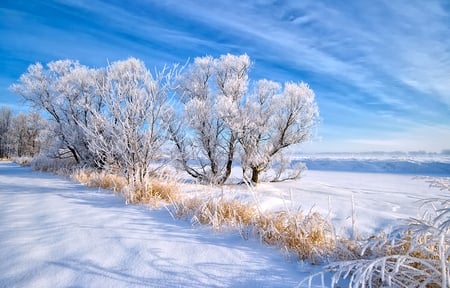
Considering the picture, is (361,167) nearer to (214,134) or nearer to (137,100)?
(214,134)

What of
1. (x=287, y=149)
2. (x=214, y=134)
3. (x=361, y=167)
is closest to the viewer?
(x=214, y=134)

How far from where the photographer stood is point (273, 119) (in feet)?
32.7

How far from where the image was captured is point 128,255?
2299 mm

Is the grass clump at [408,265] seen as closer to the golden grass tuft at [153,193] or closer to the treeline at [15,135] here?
the golden grass tuft at [153,193]

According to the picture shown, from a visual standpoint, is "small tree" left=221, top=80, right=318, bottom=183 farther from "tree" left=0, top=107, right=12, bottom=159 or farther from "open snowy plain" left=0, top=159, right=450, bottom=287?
"tree" left=0, top=107, right=12, bottom=159

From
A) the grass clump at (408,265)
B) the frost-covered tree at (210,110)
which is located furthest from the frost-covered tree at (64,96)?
the grass clump at (408,265)

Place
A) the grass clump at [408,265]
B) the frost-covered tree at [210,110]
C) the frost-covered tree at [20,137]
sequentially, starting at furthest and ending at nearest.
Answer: the frost-covered tree at [20,137]
the frost-covered tree at [210,110]
the grass clump at [408,265]

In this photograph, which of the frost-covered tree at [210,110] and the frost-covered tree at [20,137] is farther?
the frost-covered tree at [20,137]

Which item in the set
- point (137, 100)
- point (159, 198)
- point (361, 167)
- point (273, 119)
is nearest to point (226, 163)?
point (273, 119)

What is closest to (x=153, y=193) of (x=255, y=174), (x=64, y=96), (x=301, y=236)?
(x=301, y=236)

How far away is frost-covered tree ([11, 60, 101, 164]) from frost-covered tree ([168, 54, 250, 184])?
195 inches

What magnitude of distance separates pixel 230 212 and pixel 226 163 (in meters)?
7.10

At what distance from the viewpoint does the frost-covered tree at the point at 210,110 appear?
931 cm

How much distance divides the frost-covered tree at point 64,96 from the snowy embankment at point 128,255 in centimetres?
965
